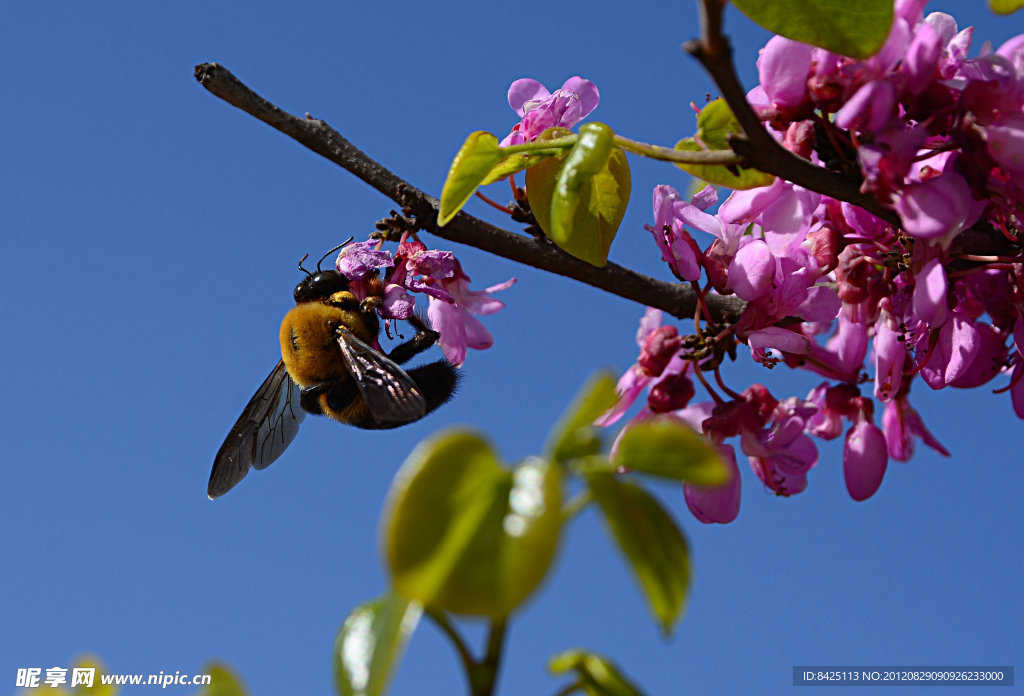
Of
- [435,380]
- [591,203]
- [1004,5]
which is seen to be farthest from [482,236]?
[1004,5]

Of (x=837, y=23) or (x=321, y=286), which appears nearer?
(x=837, y=23)

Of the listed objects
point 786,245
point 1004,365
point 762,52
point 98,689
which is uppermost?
point 762,52

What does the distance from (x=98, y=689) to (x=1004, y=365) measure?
1.40 metres

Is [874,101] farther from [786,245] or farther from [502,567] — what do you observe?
[502,567]

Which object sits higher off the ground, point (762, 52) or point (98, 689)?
point (762, 52)

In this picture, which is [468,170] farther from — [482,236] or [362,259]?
[362,259]

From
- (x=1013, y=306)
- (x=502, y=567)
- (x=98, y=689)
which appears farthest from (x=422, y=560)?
(x=1013, y=306)

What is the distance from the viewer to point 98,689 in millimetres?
631

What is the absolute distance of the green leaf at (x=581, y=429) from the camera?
23.0 inches

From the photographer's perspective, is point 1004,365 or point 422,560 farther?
point 1004,365

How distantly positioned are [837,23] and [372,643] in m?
0.79

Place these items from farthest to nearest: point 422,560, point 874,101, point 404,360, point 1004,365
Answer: point 404,360 → point 1004,365 → point 874,101 → point 422,560

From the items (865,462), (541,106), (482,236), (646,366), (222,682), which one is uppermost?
(541,106)

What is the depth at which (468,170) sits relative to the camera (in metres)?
1.23
